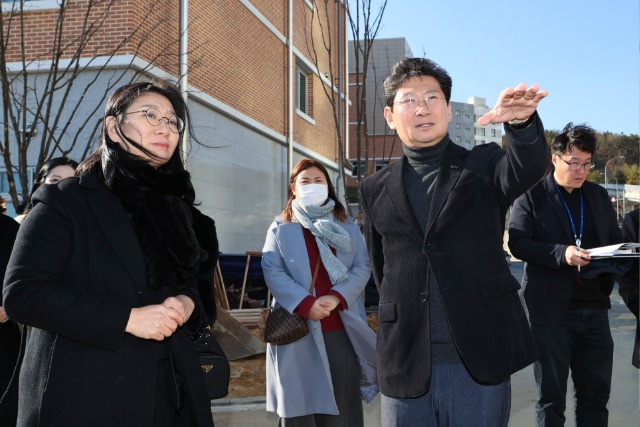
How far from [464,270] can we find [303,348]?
86.6 inches

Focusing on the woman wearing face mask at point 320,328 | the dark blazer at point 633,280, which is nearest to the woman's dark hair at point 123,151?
the woman wearing face mask at point 320,328

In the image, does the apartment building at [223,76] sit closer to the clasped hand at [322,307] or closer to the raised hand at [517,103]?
the clasped hand at [322,307]

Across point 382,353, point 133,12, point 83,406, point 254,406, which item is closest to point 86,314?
point 83,406

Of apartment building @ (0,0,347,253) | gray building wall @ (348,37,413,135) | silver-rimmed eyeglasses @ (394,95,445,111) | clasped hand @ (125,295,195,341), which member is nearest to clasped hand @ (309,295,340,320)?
silver-rimmed eyeglasses @ (394,95,445,111)

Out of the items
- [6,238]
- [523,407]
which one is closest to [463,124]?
[523,407]

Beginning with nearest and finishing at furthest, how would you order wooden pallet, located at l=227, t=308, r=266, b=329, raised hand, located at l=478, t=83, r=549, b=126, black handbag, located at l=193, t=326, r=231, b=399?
raised hand, located at l=478, t=83, r=549, b=126 → black handbag, located at l=193, t=326, r=231, b=399 → wooden pallet, located at l=227, t=308, r=266, b=329

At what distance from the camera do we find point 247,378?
7.56 metres

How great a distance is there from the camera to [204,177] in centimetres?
1397

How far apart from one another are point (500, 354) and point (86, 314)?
1.50 m

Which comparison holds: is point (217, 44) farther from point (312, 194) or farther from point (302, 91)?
point (312, 194)

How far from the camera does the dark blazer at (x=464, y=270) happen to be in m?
2.64

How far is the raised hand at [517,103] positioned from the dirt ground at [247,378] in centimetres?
547

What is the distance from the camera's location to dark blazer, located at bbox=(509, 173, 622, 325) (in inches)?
180

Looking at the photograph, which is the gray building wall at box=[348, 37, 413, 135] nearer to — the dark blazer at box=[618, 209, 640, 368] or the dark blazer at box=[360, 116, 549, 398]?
the dark blazer at box=[618, 209, 640, 368]
